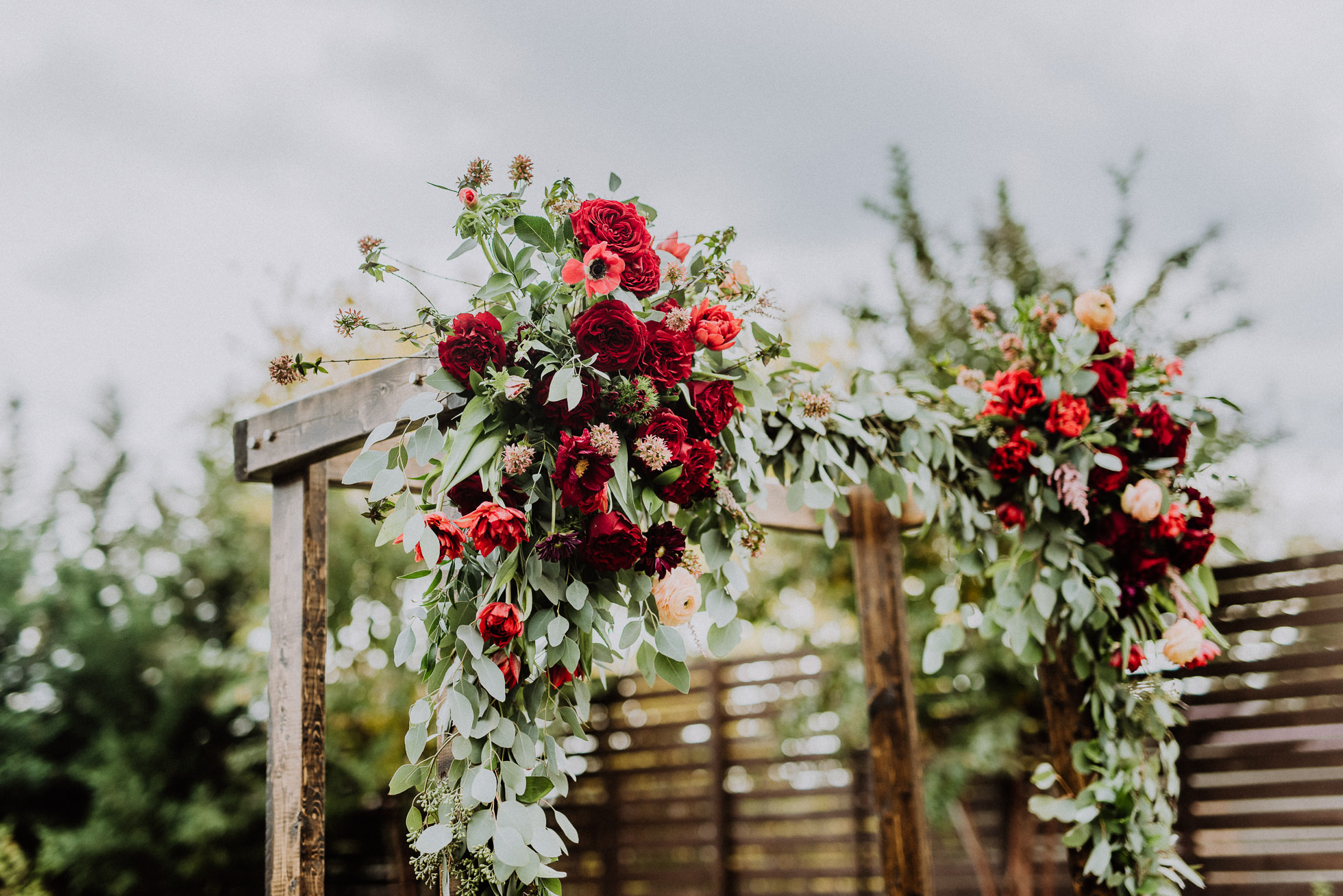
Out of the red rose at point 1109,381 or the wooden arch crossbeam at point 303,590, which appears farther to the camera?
the red rose at point 1109,381

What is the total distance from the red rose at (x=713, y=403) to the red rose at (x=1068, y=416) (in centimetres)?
80

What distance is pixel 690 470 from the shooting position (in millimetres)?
1069

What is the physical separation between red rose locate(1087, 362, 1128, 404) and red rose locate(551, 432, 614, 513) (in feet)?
3.58

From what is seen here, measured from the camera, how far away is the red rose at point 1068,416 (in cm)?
161

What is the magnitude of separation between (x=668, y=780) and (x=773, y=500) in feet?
9.12

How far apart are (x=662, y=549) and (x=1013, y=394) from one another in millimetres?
929

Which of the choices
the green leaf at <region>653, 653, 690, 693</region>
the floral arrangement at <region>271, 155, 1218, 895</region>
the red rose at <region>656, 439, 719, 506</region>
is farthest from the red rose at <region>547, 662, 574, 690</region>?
the red rose at <region>656, 439, 719, 506</region>

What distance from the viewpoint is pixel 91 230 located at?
4.75 metres

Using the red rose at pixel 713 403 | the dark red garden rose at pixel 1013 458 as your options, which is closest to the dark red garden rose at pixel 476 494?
the red rose at pixel 713 403

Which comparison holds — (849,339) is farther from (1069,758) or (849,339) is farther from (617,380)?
(617,380)

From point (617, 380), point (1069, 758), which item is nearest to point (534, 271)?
point (617, 380)

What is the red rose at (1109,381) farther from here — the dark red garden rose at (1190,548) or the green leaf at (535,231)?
the green leaf at (535,231)

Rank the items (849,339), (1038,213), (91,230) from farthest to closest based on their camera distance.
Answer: (91,230) < (849,339) < (1038,213)

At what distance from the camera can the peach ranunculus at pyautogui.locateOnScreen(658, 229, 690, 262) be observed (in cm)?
120
